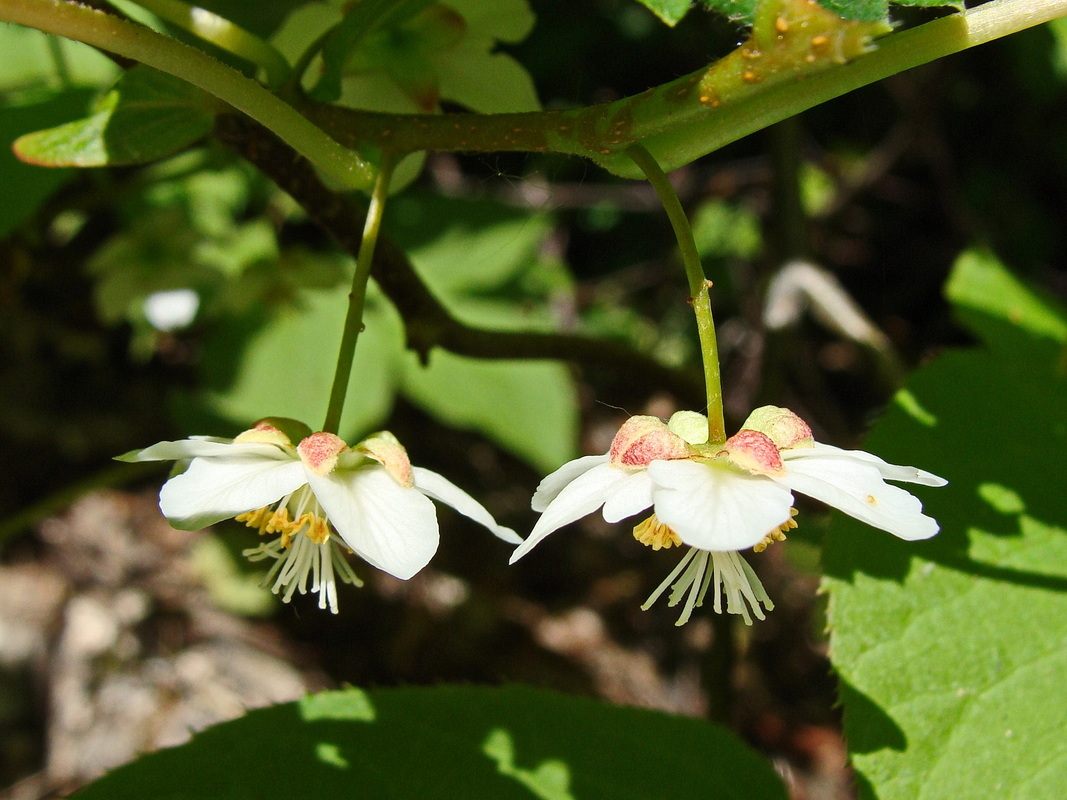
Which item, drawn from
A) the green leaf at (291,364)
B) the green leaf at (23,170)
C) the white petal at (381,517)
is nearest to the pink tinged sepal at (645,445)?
the white petal at (381,517)

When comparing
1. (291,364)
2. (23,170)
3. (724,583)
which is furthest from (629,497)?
(291,364)

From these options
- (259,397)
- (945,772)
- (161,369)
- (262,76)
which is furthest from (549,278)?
(945,772)

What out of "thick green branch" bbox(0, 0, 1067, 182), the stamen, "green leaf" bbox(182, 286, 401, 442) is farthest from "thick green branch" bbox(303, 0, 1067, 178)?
"green leaf" bbox(182, 286, 401, 442)

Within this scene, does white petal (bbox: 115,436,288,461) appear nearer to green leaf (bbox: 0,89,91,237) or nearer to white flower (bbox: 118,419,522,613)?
white flower (bbox: 118,419,522,613)

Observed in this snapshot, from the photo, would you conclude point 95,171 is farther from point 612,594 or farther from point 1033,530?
point 612,594

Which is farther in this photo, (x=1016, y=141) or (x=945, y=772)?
(x=1016, y=141)

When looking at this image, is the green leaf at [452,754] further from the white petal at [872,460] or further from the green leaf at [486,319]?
the green leaf at [486,319]
